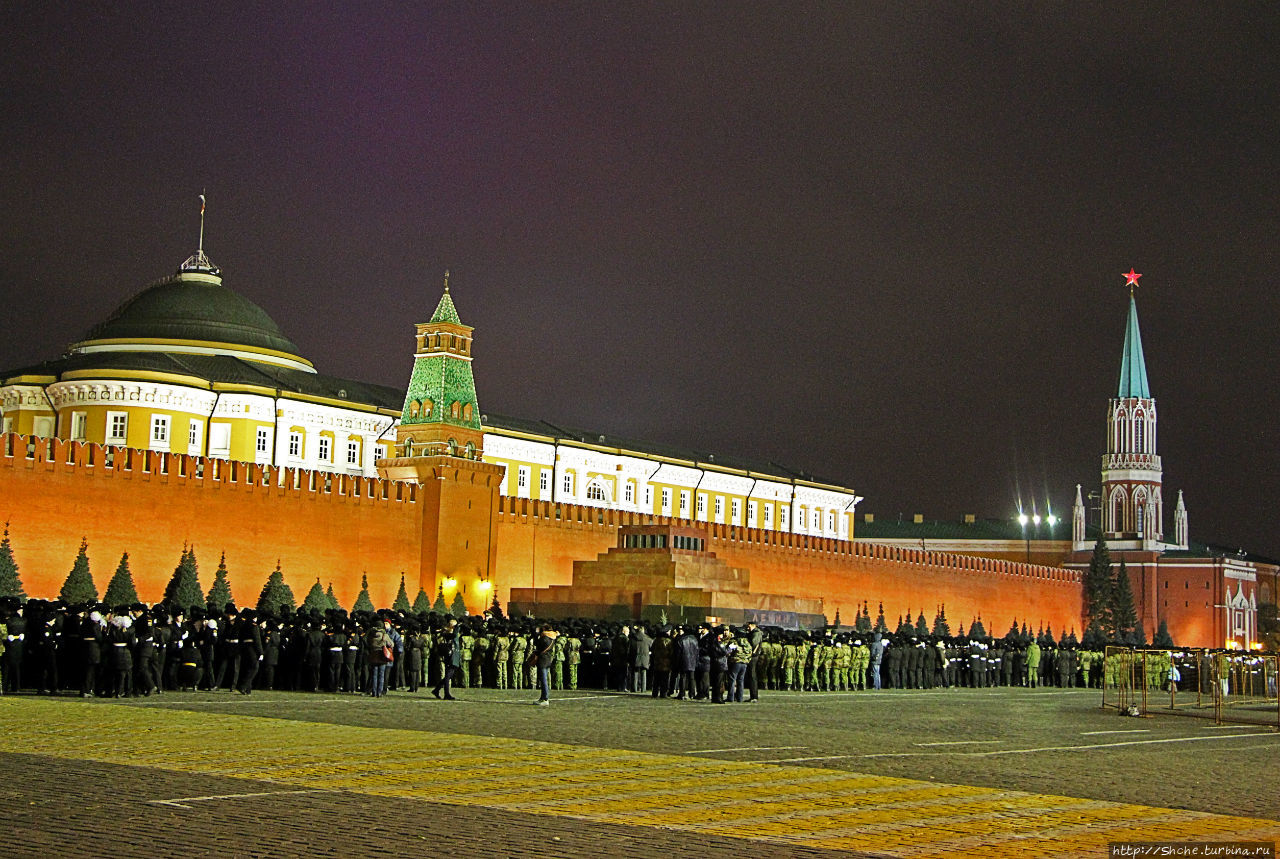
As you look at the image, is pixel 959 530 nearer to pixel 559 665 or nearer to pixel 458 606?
pixel 458 606

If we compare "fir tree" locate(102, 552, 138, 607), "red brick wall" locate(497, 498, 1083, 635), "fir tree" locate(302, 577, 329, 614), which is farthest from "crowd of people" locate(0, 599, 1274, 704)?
"red brick wall" locate(497, 498, 1083, 635)

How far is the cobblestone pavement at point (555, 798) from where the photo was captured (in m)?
8.51

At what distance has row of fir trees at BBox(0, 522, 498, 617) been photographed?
103ft

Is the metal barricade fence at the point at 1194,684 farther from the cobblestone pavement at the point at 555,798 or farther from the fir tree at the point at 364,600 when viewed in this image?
the fir tree at the point at 364,600

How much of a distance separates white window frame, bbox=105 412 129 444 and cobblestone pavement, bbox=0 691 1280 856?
37.3 m

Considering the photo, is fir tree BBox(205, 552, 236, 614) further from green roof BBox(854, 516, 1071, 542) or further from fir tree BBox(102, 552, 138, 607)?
green roof BBox(854, 516, 1071, 542)

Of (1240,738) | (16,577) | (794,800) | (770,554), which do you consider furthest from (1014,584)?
(794,800)

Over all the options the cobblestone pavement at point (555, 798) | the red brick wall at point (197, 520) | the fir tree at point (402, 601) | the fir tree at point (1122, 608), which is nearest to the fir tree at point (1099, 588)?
the fir tree at point (1122, 608)

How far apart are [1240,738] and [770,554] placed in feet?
110

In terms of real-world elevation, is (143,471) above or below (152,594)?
above

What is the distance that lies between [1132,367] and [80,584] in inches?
2722

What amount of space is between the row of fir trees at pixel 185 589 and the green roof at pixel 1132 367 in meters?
59.9

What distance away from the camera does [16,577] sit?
3119 cm

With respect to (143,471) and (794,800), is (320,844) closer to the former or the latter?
(794,800)
